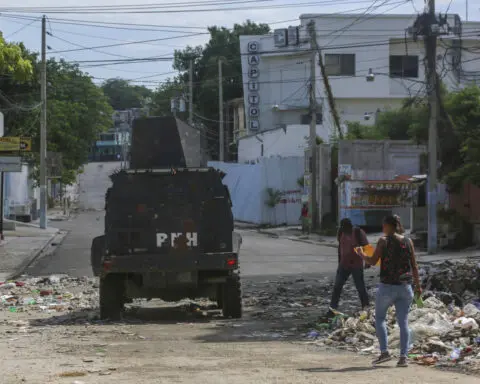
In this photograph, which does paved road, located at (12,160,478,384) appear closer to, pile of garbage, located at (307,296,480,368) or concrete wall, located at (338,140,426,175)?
pile of garbage, located at (307,296,480,368)

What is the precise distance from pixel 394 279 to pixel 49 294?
1076 cm

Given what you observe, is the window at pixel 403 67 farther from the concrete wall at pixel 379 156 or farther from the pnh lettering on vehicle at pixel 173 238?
the pnh lettering on vehicle at pixel 173 238

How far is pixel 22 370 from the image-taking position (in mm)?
9383

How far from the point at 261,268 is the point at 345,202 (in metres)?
17.7

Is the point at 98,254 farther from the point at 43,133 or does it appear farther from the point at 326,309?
the point at 43,133

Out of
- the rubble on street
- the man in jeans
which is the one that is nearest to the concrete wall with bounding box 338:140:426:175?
the rubble on street

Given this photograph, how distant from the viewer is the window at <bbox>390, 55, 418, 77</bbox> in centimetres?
6638

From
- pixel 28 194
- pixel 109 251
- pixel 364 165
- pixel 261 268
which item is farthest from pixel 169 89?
pixel 109 251

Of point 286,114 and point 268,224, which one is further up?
point 286,114

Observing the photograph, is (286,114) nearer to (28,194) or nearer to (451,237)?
(28,194)

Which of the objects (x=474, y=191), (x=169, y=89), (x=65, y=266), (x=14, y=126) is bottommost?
(x=65, y=266)

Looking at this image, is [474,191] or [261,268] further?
[474,191]

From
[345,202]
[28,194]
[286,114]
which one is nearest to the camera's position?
[345,202]

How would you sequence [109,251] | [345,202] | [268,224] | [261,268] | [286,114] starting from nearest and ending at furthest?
[109,251] < [261,268] < [345,202] < [268,224] < [286,114]
